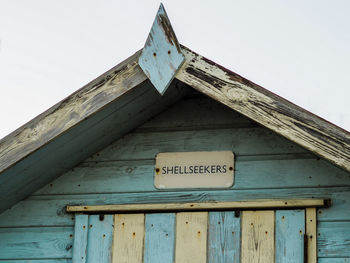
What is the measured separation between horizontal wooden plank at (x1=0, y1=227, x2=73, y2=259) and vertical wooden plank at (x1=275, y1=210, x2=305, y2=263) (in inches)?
53.3

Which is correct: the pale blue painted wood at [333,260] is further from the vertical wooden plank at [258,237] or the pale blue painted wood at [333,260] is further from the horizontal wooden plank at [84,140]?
the horizontal wooden plank at [84,140]

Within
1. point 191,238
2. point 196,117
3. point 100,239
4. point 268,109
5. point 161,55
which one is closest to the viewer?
point 268,109

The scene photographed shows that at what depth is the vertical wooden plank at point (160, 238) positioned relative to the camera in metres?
5.69

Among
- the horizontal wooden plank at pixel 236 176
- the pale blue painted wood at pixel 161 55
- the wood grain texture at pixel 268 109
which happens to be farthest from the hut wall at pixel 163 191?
the pale blue painted wood at pixel 161 55

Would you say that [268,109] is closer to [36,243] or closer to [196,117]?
[196,117]

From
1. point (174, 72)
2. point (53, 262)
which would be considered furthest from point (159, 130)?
point (53, 262)

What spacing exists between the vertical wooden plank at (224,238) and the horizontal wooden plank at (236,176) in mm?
225

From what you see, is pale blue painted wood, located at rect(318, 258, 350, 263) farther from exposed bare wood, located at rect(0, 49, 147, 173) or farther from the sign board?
exposed bare wood, located at rect(0, 49, 147, 173)

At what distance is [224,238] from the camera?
221 inches

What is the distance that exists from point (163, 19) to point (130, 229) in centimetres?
132

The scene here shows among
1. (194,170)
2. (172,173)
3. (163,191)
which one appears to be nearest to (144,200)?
(163,191)

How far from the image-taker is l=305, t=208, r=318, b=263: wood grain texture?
17.8ft

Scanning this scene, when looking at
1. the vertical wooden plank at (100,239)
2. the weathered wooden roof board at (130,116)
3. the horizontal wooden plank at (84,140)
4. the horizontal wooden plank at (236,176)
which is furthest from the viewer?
the vertical wooden plank at (100,239)

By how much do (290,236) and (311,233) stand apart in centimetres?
13
